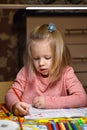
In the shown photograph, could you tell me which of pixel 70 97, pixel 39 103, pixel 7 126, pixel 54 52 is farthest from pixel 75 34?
pixel 7 126

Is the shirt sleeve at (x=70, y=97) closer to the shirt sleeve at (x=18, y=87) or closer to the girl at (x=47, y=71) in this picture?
the girl at (x=47, y=71)

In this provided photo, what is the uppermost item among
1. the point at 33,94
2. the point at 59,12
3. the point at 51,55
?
the point at 59,12

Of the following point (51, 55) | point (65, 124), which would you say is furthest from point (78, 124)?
point (51, 55)

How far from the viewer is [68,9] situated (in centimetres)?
250

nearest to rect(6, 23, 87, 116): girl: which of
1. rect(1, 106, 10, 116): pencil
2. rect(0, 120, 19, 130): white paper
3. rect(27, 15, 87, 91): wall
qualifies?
rect(1, 106, 10, 116): pencil

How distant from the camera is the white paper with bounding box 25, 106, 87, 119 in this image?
3.61 feet

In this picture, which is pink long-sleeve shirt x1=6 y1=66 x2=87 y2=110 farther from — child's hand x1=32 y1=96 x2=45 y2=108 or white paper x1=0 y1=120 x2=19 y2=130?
white paper x1=0 y1=120 x2=19 y2=130

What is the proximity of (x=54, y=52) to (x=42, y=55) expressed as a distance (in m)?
0.07

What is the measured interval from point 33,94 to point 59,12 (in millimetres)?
1170

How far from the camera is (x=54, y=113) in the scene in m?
1.14

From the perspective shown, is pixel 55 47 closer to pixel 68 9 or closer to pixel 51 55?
pixel 51 55

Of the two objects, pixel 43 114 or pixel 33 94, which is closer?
pixel 43 114

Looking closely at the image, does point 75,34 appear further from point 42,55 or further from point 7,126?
point 7,126

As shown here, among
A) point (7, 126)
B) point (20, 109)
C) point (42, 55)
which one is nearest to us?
point (7, 126)
